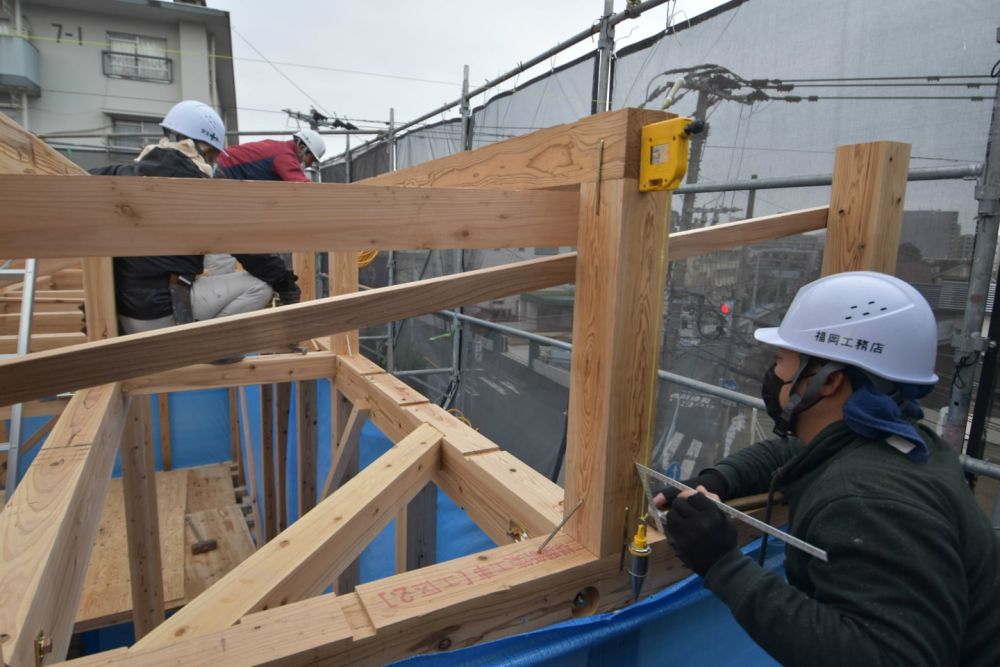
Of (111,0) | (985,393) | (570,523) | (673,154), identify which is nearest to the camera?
(673,154)

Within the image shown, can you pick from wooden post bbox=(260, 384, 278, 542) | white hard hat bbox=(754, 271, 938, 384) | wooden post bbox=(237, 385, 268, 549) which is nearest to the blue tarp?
white hard hat bbox=(754, 271, 938, 384)

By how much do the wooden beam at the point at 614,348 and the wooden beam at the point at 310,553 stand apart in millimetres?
763

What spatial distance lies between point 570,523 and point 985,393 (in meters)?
1.93

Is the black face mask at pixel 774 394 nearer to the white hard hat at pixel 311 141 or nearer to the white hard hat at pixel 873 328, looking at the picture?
the white hard hat at pixel 873 328

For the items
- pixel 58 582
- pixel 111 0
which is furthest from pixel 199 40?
pixel 58 582

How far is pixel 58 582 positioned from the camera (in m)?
1.54

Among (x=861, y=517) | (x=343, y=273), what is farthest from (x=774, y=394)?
(x=343, y=273)

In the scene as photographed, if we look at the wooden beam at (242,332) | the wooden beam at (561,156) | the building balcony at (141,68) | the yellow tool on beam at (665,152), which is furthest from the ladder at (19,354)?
the building balcony at (141,68)

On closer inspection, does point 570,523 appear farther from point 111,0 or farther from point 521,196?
point 111,0

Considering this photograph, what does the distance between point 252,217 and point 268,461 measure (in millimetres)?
4699

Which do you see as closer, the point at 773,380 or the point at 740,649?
the point at 773,380

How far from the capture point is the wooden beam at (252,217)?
1.03 m

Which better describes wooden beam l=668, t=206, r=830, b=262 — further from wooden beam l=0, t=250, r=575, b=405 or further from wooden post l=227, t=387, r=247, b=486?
wooden post l=227, t=387, r=247, b=486

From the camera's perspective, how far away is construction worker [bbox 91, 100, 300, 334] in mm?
3150
